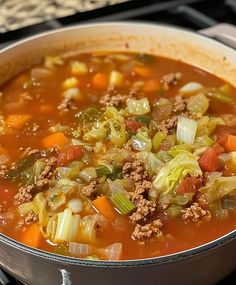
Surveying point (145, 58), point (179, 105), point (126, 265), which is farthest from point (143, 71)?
point (126, 265)

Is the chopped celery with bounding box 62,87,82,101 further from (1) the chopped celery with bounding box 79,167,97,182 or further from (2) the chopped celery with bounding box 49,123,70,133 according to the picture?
(1) the chopped celery with bounding box 79,167,97,182

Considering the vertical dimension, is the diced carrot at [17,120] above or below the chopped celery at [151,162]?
above

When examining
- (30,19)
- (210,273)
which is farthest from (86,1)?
(210,273)

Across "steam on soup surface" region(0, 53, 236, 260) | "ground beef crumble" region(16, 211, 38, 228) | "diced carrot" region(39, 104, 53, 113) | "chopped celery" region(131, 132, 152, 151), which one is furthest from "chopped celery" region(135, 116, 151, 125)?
"ground beef crumble" region(16, 211, 38, 228)

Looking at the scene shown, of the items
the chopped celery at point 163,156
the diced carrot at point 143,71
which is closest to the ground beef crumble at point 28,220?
the chopped celery at point 163,156

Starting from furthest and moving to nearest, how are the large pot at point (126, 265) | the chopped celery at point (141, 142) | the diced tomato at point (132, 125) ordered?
the diced tomato at point (132, 125), the chopped celery at point (141, 142), the large pot at point (126, 265)

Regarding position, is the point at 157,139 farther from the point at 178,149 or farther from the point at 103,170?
the point at 103,170

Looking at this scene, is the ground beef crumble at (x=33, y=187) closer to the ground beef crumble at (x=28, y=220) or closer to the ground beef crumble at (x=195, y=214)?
the ground beef crumble at (x=28, y=220)
